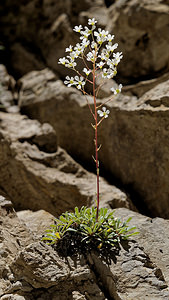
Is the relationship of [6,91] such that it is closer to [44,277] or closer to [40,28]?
[40,28]

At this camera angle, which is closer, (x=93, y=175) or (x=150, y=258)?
(x=150, y=258)

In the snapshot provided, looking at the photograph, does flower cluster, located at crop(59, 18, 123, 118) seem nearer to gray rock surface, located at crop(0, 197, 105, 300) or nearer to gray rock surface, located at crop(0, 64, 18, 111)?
gray rock surface, located at crop(0, 197, 105, 300)

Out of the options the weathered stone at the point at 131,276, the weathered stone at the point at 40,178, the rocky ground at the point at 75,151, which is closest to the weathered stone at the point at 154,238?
the rocky ground at the point at 75,151

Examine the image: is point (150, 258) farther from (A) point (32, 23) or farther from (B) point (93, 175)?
(A) point (32, 23)

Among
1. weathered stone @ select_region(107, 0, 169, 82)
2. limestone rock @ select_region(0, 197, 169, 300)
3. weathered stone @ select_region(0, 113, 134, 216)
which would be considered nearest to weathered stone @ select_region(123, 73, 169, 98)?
weathered stone @ select_region(107, 0, 169, 82)

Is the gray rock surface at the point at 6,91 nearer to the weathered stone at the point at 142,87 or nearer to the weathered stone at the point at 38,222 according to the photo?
the weathered stone at the point at 142,87

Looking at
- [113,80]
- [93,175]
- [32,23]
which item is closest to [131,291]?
[93,175]
